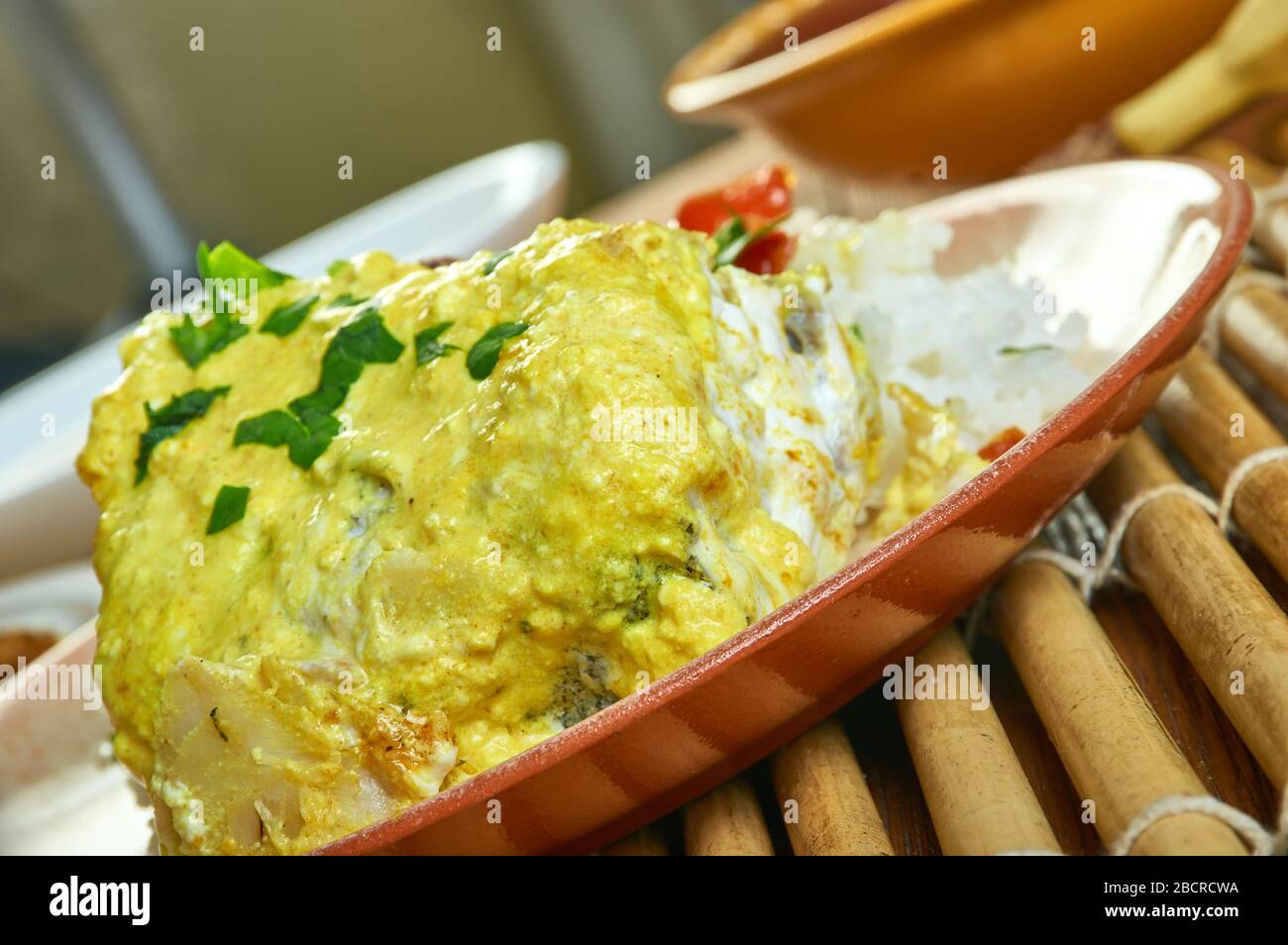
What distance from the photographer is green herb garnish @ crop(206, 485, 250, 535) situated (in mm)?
1357

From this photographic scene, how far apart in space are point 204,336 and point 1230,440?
1.31 metres

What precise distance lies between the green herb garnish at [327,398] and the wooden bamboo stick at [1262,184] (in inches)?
51.0

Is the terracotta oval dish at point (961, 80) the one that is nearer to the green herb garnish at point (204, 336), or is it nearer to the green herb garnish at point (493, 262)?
the green herb garnish at point (493, 262)

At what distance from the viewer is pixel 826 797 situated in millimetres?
1226

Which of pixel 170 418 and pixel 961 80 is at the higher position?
pixel 961 80

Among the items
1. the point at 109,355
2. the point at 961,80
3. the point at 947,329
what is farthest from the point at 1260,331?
the point at 109,355

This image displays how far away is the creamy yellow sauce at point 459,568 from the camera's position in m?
1.19

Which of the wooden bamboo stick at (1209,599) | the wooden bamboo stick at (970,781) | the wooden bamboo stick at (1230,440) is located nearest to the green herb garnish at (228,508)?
the wooden bamboo stick at (970,781)

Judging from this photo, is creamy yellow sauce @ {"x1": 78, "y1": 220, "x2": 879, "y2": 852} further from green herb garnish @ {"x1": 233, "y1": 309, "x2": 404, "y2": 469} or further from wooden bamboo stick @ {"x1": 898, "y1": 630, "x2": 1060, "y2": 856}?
wooden bamboo stick @ {"x1": 898, "y1": 630, "x2": 1060, "y2": 856}

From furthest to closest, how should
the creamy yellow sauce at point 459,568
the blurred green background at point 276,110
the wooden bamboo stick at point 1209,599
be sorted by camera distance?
the blurred green background at point 276,110, the creamy yellow sauce at point 459,568, the wooden bamboo stick at point 1209,599

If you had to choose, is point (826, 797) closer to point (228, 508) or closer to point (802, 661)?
point (802, 661)

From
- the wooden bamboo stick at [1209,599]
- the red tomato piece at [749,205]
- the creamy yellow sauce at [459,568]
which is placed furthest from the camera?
the red tomato piece at [749,205]

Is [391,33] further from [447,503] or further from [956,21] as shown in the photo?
[447,503]

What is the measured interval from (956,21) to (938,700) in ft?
4.59
